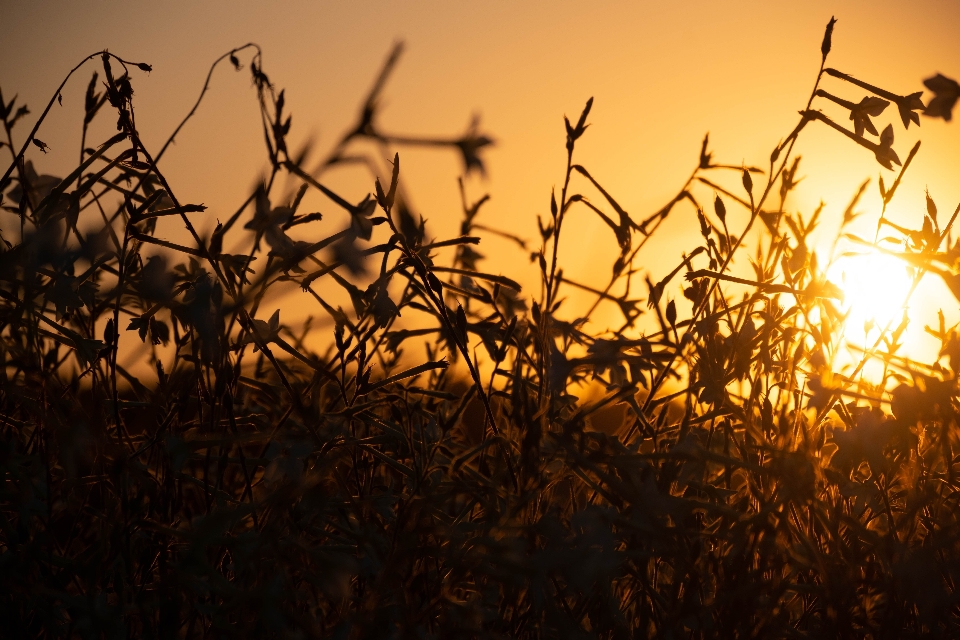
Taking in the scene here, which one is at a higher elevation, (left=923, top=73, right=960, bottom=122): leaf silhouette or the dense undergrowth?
(left=923, top=73, right=960, bottom=122): leaf silhouette

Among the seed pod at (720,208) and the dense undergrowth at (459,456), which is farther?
the seed pod at (720,208)

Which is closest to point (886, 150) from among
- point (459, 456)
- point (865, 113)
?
point (865, 113)

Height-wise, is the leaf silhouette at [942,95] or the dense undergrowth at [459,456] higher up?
the leaf silhouette at [942,95]

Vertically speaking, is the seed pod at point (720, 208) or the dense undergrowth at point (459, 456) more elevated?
the seed pod at point (720, 208)

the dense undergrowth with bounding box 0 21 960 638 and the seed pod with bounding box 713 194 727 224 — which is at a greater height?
the seed pod with bounding box 713 194 727 224

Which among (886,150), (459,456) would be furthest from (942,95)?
(459,456)

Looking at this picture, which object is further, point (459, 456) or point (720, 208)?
point (720, 208)

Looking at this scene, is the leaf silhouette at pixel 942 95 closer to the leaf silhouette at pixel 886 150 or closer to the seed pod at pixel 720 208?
the leaf silhouette at pixel 886 150

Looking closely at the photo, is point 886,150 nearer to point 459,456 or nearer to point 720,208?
point 720,208

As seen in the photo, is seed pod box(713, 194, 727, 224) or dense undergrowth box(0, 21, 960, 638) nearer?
dense undergrowth box(0, 21, 960, 638)

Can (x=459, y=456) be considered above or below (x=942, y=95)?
below

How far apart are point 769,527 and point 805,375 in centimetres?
33

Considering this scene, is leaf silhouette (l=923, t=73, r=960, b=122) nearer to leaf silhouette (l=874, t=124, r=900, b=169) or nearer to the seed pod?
leaf silhouette (l=874, t=124, r=900, b=169)

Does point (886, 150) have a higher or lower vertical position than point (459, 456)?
higher
